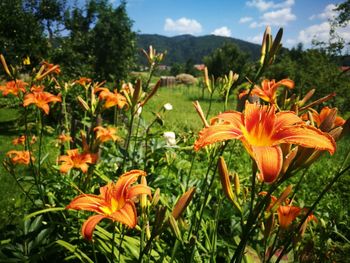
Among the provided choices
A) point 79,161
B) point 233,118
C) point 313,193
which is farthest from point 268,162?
point 313,193

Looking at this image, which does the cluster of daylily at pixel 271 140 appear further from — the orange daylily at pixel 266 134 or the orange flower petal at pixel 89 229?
the orange flower petal at pixel 89 229

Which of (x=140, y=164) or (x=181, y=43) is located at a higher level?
(x=181, y=43)

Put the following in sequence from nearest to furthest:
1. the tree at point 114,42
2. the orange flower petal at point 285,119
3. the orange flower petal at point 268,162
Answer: the orange flower petal at point 268,162, the orange flower petal at point 285,119, the tree at point 114,42

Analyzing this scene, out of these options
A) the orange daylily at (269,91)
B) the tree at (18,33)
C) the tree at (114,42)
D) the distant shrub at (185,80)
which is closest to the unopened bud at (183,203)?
the orange daylily at (269,91)

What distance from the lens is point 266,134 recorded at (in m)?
0.85

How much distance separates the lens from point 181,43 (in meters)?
139

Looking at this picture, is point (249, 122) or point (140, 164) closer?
point (249, 122)

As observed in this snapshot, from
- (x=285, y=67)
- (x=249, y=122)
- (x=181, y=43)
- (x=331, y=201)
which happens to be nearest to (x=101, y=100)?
(x=249, y=122)

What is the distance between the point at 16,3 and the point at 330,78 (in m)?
Result: 8.57

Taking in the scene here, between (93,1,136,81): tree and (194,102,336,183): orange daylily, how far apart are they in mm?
9105

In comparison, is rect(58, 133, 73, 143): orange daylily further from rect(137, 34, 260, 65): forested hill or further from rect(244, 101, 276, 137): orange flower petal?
rect(137, 34, 260, 65): forested hill

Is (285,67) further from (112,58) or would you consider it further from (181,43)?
(181,43)

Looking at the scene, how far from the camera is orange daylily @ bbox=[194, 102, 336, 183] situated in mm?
607

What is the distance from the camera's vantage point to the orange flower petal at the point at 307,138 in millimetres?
655
